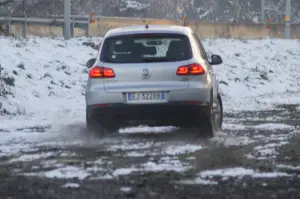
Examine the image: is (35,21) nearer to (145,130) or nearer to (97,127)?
(145,130)

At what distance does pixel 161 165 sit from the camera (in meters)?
8.06

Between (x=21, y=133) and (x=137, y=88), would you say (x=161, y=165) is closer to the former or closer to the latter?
(x=137, y=88)

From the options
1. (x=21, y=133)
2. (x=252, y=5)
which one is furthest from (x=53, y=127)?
(x=252, y=5)

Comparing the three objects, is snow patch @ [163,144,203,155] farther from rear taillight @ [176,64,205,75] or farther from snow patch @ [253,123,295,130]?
snow patch @ [253,123,295,130]

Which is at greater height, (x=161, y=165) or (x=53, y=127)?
(x=161, y=165)

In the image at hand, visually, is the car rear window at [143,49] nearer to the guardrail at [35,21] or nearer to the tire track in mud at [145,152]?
the tire track in mud at [145,152]

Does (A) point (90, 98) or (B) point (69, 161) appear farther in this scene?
(A) point (90, 98)

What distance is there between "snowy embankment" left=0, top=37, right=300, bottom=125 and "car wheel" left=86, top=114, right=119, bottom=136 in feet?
10.6

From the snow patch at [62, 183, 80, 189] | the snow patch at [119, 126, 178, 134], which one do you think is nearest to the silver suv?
the snow patch at [119, 126, 178, 134]

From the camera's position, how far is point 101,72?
10695mm

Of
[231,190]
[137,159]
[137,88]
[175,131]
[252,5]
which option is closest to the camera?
[231,190]

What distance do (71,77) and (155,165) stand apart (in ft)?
42.8

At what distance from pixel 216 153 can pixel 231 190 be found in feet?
8.27

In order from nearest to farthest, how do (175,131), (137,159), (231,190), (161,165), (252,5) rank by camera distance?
1. (231,190)
2. (161,165)
3. (137,159)
4. (175,131)
5. (252,5)
